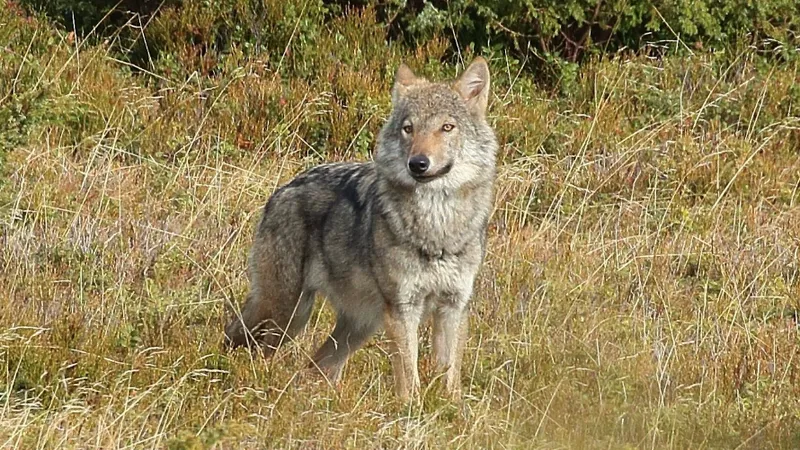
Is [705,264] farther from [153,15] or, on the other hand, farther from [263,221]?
[153,15]

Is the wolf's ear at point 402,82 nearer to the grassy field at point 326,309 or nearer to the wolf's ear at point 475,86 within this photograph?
the wolf's ear at point 475,86

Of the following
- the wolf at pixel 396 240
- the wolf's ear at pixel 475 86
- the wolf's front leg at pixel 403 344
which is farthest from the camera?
the wolf's ear at pixel 475 86

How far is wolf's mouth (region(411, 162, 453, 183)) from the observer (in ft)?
20.5

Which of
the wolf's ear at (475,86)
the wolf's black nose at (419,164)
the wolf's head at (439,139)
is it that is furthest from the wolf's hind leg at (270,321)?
the wolf's ear at (475,86)

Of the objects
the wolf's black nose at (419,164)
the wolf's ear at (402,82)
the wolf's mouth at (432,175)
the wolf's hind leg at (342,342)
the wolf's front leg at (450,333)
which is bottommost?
the wolf's hind leg at (342,342)

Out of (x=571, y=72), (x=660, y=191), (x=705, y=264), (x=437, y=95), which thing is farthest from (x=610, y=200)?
(x=437, y=95)

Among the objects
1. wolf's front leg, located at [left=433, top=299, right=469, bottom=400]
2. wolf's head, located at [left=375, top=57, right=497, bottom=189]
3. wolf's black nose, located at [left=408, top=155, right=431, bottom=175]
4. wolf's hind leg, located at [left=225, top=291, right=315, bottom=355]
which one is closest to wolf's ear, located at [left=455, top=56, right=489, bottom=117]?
wolf's head, located at [left=375, top=57, right=497, bottom=189]

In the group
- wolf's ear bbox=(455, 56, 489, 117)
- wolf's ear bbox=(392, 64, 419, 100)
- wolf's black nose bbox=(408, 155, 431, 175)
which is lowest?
wolf's black nose bbox=(408, 155, 431, 175)

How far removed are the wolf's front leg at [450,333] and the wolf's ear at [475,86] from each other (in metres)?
0.94

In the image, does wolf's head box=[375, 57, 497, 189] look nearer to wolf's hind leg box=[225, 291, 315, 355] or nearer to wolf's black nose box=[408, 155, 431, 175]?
wolf's black nose box=[408, 155, 431, 175]

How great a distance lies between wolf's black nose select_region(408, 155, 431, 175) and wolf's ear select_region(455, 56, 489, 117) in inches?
20.2

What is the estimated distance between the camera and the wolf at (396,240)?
625cm

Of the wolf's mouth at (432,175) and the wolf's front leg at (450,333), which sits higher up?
the wolf's mouth at (432,175)

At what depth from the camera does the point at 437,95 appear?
6.53m
